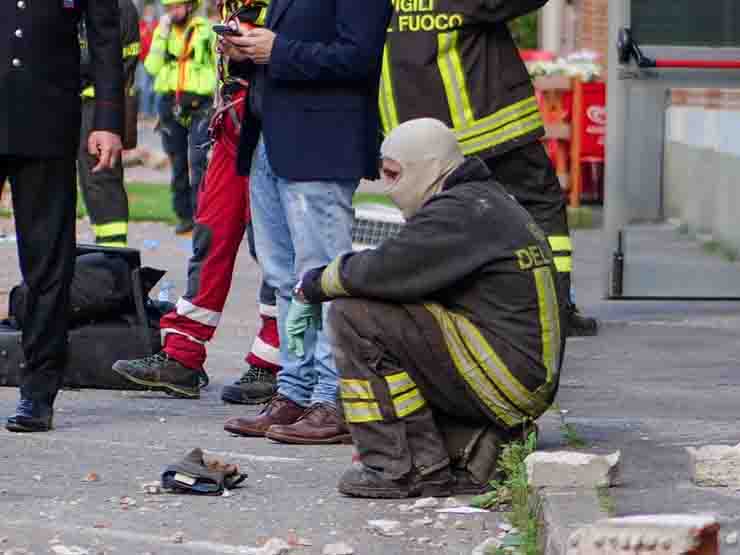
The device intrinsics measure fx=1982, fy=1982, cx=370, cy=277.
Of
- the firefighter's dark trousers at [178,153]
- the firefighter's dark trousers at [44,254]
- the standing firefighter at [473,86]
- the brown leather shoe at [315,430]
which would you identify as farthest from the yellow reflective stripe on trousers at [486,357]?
the firefighter's dark trousers at [178,153]

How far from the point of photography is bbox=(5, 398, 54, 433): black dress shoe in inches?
267

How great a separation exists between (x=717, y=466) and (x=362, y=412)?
1030mm

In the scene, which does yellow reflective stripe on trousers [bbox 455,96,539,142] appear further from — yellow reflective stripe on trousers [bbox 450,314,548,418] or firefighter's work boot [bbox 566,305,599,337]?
yellow reflective stripe on trousers [bbox 450,314,548,418]

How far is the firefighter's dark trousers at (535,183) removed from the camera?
8.30m

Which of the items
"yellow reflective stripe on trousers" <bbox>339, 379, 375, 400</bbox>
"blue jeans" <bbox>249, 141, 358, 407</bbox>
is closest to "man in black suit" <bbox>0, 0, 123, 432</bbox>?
"blue jeans" <bbox>249, 141, 358, 407</bbox>

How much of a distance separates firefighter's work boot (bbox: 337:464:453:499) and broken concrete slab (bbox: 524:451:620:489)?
42cm

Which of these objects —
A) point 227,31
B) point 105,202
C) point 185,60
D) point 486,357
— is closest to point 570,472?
point 486,357

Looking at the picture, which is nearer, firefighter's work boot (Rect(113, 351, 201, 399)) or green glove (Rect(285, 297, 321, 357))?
green glove (Rect(285, 297, 321, 357))

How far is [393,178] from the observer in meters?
5.80

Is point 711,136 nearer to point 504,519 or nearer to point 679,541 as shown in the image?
point 504,519

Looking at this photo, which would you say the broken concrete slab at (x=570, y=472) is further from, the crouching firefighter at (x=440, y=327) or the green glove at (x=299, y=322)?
the green glove at (x=299, y=322)

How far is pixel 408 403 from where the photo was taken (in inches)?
224

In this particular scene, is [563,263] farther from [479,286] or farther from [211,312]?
[479,286]

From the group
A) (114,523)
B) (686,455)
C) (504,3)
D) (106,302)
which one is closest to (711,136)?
(504,3)
